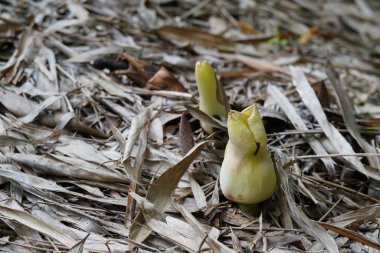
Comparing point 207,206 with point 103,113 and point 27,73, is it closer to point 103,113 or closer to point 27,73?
point 103,113

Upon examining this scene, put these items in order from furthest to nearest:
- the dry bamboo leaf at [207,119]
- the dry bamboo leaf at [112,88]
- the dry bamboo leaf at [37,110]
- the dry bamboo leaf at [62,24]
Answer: the dry bamboo leaf at [62,24], the dry bamboo leaf at [112,88], the dry bamboo leaf at [37,110], the dry bamboo leaf at [207,119]

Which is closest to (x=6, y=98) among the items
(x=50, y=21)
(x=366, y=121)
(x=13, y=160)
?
(x=13, y=160)

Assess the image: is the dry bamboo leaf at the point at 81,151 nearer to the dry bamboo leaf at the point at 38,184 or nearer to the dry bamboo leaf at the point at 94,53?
the dry bamboo leaf at the point at 38,184

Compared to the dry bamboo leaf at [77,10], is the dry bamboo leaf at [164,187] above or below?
below

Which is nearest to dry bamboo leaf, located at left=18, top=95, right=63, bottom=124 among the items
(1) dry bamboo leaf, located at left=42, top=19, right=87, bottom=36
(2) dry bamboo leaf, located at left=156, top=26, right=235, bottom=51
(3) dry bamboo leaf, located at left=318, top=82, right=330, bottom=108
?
(1) dry bamboo leaf, located at left=42, top=19, right=87, bottom=36

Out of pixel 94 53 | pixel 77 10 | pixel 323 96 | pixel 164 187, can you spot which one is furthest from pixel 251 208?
pixel 77 10

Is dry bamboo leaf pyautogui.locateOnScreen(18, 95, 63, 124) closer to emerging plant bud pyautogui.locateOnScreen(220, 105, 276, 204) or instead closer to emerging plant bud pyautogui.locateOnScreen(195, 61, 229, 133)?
emerging plant bud pyautogui.locateOnScreen(195, 61, 229, 133)

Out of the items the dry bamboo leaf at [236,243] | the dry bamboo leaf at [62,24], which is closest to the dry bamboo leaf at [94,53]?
the dry bamboo leaf at [62,24]
